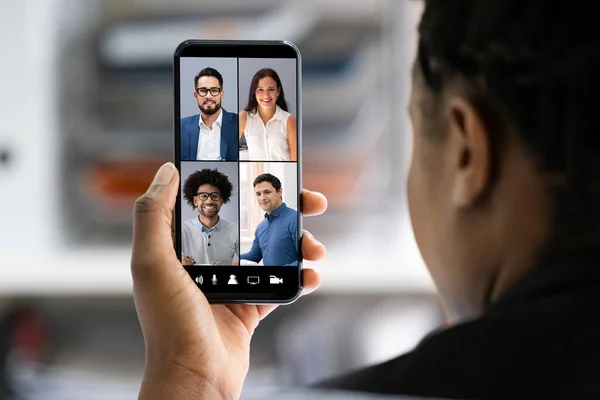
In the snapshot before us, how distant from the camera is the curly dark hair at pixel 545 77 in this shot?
25 centimetres

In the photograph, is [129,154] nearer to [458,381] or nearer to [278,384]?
[278,384]

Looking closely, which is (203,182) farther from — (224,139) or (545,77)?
(545,77)

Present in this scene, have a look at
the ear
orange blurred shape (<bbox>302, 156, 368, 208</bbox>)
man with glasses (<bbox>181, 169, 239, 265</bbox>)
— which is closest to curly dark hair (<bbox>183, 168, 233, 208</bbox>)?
man with glasses (<bbox>181, 169, 239, 265</bbox>)

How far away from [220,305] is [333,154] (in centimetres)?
41

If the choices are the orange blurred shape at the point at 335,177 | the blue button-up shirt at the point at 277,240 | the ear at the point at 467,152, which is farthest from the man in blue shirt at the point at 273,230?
the orange blurred shape at the point at 335,177

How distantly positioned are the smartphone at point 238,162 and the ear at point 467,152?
20cm

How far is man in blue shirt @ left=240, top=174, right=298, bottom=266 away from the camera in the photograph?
47 centimetres

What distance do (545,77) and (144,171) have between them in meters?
0.72

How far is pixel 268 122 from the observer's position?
1.54 ft

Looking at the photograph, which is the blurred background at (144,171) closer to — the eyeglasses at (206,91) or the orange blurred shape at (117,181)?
the orange blurred shape at (117,181)

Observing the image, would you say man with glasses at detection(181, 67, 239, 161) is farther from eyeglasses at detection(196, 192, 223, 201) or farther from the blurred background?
the blurred background

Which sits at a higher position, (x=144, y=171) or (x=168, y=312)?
(x=144, y=171)

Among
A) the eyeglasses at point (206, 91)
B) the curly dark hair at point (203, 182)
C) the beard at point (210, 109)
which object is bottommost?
the curly dark hair at point (203, 182)

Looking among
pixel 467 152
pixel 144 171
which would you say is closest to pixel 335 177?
pixel 144 171
